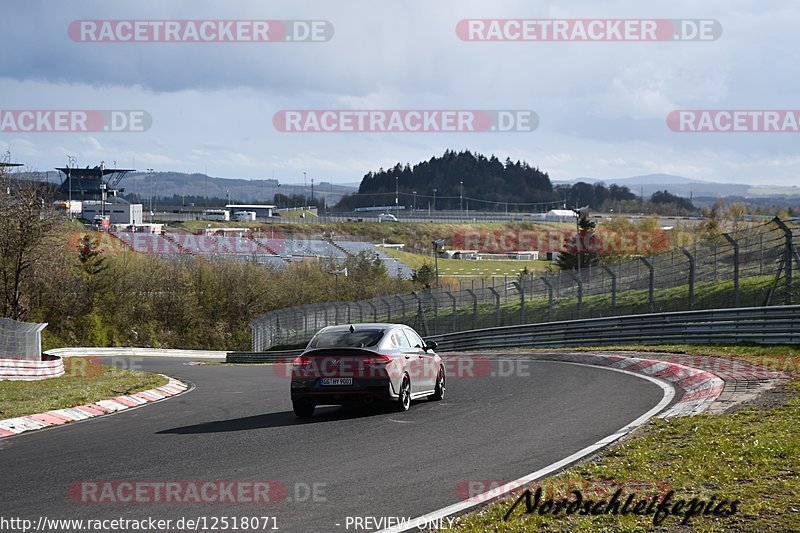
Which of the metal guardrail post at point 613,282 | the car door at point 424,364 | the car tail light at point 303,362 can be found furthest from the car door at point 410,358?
the metal guardrail post at point 613,282

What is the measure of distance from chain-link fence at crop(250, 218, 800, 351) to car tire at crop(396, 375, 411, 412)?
482 inches

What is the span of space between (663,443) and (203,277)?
8552 cm

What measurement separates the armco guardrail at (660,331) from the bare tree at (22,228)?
93.9 feet

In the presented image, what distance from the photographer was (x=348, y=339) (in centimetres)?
1402

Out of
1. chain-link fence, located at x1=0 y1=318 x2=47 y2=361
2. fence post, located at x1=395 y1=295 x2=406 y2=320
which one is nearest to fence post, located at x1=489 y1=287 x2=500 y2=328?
fence post, located at x1=395 y1=295 x2=406 y2=320

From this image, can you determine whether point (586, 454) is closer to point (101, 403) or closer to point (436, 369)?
point (436, 369)

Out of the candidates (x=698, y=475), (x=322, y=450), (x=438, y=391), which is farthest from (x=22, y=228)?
(x=698, y=475)

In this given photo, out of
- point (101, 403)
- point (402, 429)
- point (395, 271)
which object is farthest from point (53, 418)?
point (395, 271)

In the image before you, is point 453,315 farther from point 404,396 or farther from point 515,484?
point 515,484

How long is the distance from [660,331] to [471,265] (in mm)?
101127

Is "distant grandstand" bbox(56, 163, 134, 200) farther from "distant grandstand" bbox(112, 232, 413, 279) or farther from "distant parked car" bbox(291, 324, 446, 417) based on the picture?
"distant parked car" bbox(291, 324, 446, 417)

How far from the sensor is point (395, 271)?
357 feet

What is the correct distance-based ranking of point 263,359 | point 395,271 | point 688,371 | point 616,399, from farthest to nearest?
1. point 395,271
2. point 263,359
3. point 688,371
4. point 616,399

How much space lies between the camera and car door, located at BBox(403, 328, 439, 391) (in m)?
14.9
